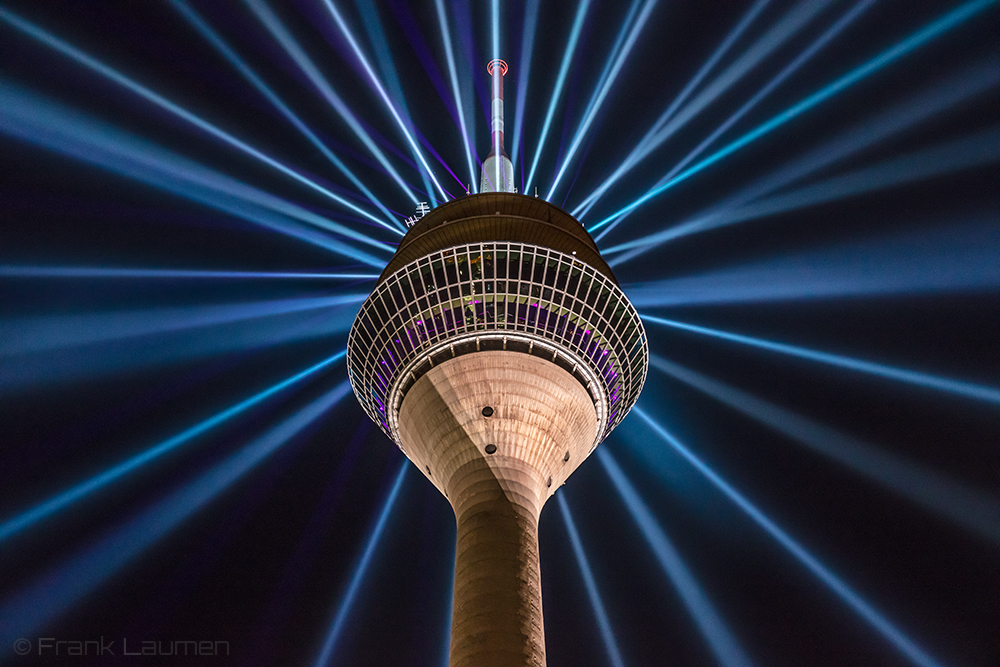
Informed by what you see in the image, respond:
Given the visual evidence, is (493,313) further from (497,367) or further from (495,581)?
(495,581)

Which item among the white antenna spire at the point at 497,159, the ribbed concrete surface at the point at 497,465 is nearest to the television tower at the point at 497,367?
the ribbed concrete surface at the point at 497,465

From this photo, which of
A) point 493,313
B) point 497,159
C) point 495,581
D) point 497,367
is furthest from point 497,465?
point 497,159

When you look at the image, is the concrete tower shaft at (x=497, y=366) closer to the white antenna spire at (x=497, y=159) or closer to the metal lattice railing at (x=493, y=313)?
the metal lattice railing at (x=493, y=313)

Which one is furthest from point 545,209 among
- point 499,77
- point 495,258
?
point 499,77

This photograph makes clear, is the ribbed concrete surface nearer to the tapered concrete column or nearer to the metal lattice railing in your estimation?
the tapered concrete column

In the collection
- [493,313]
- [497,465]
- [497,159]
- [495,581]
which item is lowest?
[495,581]

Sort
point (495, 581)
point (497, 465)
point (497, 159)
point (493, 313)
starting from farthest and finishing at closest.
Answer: point (497, 159) → point (493, 313) → point (497, 465) → point (495, 581)
